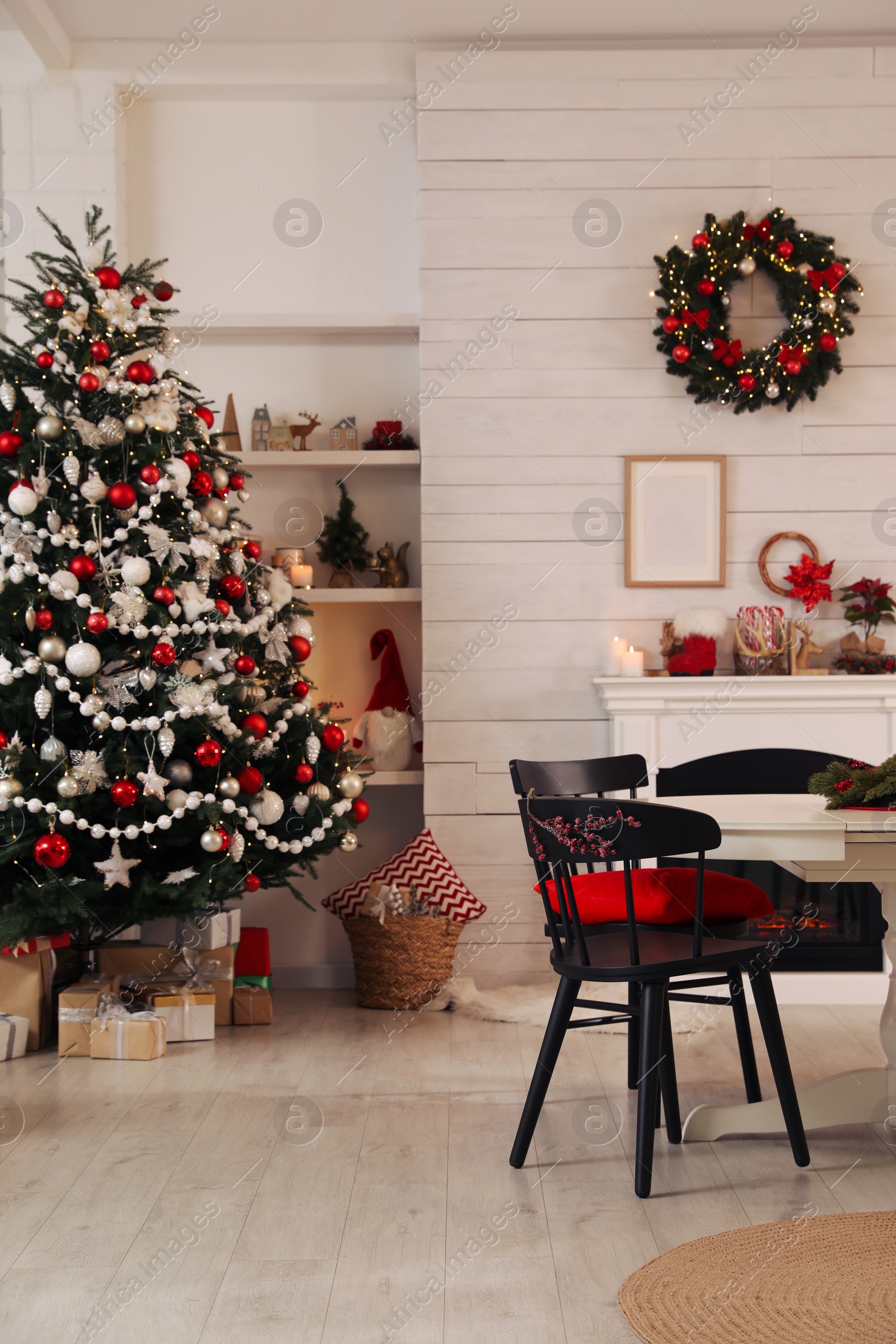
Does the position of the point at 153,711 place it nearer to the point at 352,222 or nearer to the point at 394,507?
the point at 394,507

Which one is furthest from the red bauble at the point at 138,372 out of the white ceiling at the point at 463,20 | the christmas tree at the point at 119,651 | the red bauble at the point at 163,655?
the white ceiling at the point at 463,20

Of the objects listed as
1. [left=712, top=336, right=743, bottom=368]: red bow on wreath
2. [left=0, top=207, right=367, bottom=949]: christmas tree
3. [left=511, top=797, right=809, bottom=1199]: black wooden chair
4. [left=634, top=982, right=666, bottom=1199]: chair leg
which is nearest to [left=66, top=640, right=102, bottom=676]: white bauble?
[left=0, top=207, right=367, bottom=949]: christmas tree

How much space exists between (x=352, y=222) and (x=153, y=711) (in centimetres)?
212

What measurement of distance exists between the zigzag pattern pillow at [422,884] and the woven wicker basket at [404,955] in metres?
0.05

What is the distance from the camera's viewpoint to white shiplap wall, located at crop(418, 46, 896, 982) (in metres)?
3.83

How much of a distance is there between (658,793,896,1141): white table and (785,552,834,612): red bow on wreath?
47.2 inches

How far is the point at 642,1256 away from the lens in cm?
194

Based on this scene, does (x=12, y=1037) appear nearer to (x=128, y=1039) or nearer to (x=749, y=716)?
(x=128, y=1039)

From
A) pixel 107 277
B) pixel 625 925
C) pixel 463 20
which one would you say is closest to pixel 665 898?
pixel 625 925

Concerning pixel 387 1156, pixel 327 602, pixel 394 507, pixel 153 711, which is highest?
pixel 394 507

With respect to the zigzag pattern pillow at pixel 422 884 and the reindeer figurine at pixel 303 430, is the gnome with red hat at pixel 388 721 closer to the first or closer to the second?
the zigzag pattern pillow at pixel 422 884

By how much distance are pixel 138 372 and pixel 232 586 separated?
629mm

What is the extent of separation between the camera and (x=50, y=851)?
2.76 meters

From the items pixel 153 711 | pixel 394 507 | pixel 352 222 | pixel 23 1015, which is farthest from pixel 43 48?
pixel 23 1015
